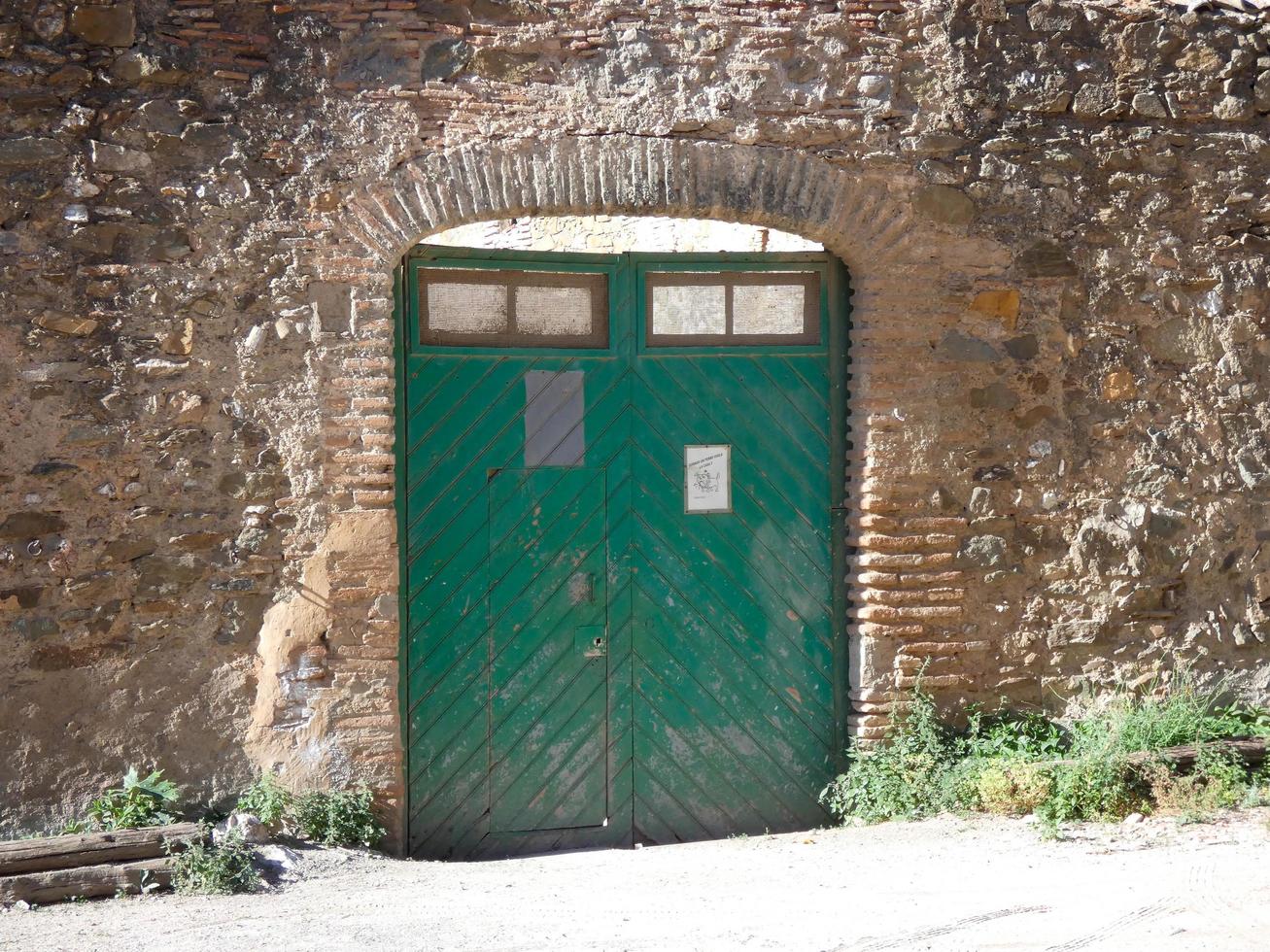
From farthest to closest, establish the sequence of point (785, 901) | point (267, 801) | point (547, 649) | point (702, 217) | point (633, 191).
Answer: point (547, 649)
point (702, 217)
point (633, 191)
point (267, 801)
point (785, 901)

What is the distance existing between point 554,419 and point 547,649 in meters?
0.96

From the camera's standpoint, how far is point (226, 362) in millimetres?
4895

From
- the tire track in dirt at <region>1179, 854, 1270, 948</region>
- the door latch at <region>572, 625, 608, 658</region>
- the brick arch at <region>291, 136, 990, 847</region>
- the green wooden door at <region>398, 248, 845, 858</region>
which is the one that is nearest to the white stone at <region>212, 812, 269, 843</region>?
the brick arch at <region>291, 136, 990, 847</region>

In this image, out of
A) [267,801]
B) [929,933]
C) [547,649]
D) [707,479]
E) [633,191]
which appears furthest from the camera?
[707,479]

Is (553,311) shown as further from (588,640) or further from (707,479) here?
(588,640)

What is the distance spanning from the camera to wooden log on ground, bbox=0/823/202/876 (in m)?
4.43

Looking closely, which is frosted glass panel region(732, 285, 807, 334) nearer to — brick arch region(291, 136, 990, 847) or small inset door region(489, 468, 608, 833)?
brick arch region(291, 136, 990, 847)

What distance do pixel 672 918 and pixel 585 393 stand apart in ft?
7.16

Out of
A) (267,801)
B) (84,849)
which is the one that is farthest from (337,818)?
(84,849)

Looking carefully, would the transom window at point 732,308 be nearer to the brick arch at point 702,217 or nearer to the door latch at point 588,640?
the brick arch at point 702,217

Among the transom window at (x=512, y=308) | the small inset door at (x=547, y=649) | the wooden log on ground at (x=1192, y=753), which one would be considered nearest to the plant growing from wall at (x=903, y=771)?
the wooden log on ground at (x=1192, y=753)

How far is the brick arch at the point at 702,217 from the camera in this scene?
4.97 metres

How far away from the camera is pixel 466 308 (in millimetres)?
5336

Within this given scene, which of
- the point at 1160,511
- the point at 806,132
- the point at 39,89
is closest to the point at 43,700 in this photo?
the point at 39,89
